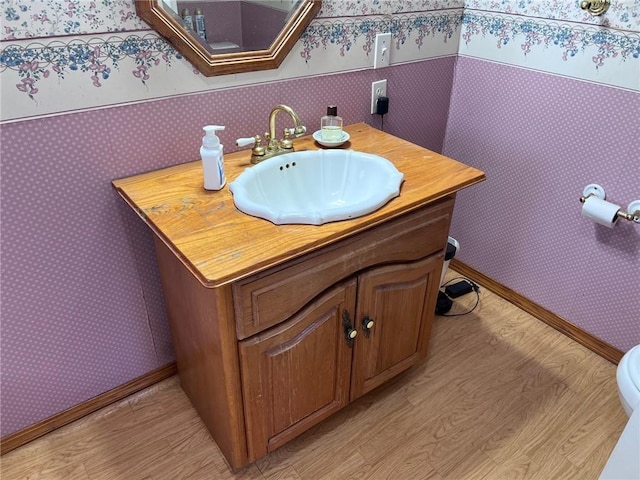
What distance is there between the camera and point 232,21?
4.21 feet

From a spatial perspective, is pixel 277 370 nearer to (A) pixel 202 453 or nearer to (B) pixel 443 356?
(A) pixel 202 453

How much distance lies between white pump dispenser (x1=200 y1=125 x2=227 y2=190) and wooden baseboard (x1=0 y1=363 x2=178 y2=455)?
29.8 inches

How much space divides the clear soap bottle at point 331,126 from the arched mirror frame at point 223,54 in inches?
8.0

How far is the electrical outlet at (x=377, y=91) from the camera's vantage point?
1.67 meters

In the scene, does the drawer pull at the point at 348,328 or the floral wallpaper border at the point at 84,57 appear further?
the drawer pull at the point at 348,328

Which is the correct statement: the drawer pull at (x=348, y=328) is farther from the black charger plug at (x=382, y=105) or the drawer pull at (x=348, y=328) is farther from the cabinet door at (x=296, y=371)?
the black charger plug at (x=382, y=105)

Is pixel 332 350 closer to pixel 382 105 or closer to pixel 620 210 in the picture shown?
pixel 382 105

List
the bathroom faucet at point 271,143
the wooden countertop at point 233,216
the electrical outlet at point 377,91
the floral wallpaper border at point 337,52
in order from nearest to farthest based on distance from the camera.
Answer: the wooden countertop at point 233,216, the floral wallpaper border at point 337,52, the bathroom faucet at point 271,143, the electrical outlet at point 377,91

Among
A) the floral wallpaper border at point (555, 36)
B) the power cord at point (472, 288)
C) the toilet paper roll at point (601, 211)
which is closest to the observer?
the floral wallpaper border at point (555, 36)

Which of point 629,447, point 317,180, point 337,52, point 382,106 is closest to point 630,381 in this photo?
point 629,447

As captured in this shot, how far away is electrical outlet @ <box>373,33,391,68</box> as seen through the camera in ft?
5.22

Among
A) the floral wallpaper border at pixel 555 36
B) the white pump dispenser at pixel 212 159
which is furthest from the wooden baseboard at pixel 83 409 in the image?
the floral wallpaper border at pixel 555 36

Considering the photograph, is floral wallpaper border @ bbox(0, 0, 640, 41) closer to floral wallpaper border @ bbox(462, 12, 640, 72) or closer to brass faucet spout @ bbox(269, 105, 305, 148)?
floral wallpaper border @ bbox(462, 12, 640, 72)

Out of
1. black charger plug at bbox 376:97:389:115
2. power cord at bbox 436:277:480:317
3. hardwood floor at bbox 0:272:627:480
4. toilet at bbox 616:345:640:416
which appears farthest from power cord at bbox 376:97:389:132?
toilet at bbox 616:345:640:416
